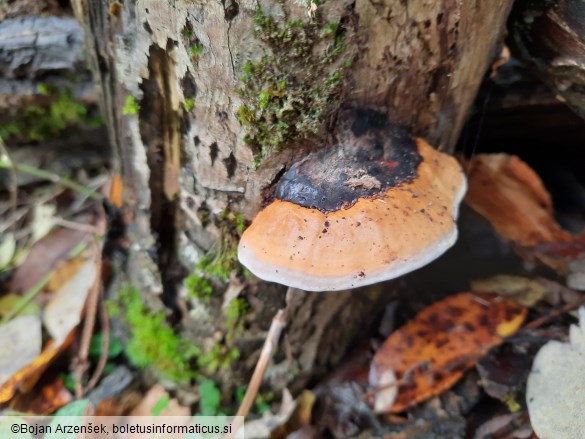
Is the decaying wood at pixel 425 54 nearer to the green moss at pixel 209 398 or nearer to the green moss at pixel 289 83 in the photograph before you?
the green moss at pixel 289 83

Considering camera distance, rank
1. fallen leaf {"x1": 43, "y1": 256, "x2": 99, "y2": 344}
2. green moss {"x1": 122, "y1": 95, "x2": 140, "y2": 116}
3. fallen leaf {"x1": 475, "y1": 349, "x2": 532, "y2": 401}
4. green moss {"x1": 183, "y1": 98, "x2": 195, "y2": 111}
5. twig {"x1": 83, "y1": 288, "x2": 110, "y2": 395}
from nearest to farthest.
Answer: green moss {"x1": 183, "y1": 98, "x2": 195, "y2": 111}
green moss {"x1": 122, "y1": 95, "x2": 140, "y2": 116}
fallen leaf {"x1": 475, "y1": 349, "x2": 532, "y2": 401}
twig {"x1": 83, "y1": 288, "x2": 110, "y2": 395}
fallen leaf {"x1": 43, "y1": 256, "x2": 99, "y2": 344}

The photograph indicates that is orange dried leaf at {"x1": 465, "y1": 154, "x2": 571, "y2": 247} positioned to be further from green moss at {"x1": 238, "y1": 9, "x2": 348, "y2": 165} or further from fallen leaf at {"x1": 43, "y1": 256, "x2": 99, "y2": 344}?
fallen leaf at {"x1": 43, "y1": 256, "x2": 99, "y2": 344}

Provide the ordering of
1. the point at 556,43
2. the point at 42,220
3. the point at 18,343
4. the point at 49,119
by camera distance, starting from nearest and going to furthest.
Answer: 1. the point at 556,43
2. the point at 18,343
3. the point at 49,119
4. the point at 42,220

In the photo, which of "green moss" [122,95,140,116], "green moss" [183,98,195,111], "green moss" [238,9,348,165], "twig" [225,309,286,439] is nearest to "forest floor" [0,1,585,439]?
"twig" [225,309,286,439]

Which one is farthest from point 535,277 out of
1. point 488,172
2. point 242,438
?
point 242,438

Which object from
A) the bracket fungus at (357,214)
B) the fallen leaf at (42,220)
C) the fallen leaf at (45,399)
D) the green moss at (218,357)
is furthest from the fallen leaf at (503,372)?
the fallen leaf at (42,220)

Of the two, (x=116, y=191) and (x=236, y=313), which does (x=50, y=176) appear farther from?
(x=236, y=313)

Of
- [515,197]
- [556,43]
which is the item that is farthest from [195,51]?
[515,197]
